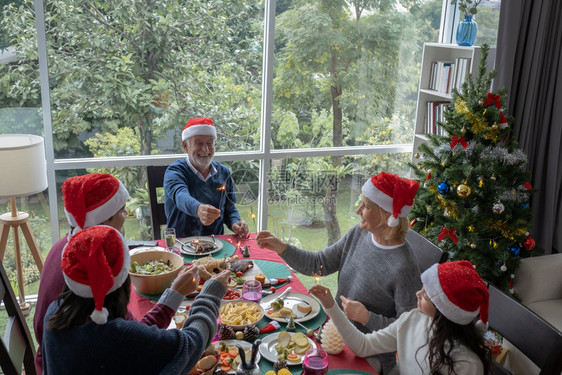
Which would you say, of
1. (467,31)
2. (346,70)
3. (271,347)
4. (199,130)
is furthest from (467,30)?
(271,347)

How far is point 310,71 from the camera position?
161 inches

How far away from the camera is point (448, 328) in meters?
1.65

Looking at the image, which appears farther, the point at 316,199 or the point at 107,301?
the point at 316,199

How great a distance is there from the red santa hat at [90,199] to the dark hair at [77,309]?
19.2 inches

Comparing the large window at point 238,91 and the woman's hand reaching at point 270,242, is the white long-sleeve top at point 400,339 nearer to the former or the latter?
the woman's hand reaching at point 270,242

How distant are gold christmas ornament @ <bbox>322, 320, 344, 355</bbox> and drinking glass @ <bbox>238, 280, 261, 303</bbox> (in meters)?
0.38

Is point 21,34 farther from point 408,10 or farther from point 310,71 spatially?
point 408,10

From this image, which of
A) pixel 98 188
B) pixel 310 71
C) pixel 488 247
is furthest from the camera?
pixel 310 71

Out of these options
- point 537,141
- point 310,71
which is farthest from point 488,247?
point 310,71

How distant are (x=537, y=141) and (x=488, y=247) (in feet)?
3.91

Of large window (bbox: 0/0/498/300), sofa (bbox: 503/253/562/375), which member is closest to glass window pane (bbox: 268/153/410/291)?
large window (bbox: 0/0/498/300)

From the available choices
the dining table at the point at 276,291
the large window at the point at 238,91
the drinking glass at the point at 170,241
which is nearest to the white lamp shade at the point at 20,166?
the large window at the point at 238,91

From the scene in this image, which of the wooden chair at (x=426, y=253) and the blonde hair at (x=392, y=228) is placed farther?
the wooden chair at (x=426, y=253)

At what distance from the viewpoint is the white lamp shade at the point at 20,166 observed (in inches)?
116
